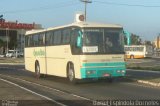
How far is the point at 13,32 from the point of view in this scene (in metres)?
164

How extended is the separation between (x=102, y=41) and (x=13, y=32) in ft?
466

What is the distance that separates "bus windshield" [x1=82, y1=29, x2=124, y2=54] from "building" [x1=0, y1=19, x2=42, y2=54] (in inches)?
5096

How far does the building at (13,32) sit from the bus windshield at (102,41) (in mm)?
129431

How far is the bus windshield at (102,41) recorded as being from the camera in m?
23.9

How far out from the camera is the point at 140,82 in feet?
85.0

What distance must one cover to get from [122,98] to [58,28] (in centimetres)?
1068

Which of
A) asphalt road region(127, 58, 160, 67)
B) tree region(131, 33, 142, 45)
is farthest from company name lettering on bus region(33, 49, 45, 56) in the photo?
tree region(131, 33, 142, 45)

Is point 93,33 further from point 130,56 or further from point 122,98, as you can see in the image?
point 130,56

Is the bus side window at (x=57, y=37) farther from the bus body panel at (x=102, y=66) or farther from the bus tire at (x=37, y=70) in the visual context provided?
the bus tire at (x=37, y=70)

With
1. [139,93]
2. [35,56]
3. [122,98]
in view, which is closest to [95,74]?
[139,93]

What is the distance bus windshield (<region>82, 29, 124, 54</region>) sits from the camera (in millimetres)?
23938

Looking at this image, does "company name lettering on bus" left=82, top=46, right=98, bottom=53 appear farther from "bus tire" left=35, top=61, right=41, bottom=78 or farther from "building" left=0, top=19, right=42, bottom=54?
"building" left=0, top=19, right=42, bottom=54

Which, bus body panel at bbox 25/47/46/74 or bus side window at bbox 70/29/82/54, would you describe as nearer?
bus side window at bbox 70/29/82/54

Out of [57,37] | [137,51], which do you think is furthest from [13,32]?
[57,37]
